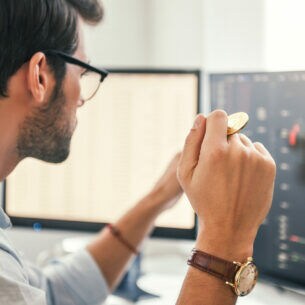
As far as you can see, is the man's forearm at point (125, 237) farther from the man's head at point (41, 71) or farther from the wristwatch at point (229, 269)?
the wristwatch at point (229, 269)

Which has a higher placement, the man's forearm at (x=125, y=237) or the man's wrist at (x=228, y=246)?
the man's wrist at (x=228, y=246)

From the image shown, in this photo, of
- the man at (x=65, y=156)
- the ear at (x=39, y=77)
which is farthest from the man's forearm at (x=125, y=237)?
the ear at (x=39, y=77)

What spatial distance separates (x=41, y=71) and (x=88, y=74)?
0.15m

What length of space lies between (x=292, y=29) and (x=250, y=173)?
0.50 metres

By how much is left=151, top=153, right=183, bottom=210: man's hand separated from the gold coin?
32 cm

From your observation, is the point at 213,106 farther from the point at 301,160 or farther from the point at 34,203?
the point at 34,203

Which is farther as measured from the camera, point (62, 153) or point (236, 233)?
point (62, 153)

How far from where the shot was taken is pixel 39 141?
88cm

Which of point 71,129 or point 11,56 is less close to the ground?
point 11,56

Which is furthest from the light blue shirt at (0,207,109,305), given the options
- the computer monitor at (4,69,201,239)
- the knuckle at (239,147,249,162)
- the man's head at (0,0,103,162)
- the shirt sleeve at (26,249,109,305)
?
the knuckle at (239,147,249,162)

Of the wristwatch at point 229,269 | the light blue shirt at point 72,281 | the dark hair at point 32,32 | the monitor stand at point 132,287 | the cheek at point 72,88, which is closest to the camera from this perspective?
the wristwatch at point 229,269

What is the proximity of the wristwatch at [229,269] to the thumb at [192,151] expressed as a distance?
0.10 meters

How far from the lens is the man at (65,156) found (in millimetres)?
662

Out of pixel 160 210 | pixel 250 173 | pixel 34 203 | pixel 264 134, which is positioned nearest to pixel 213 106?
pixel 264 134
